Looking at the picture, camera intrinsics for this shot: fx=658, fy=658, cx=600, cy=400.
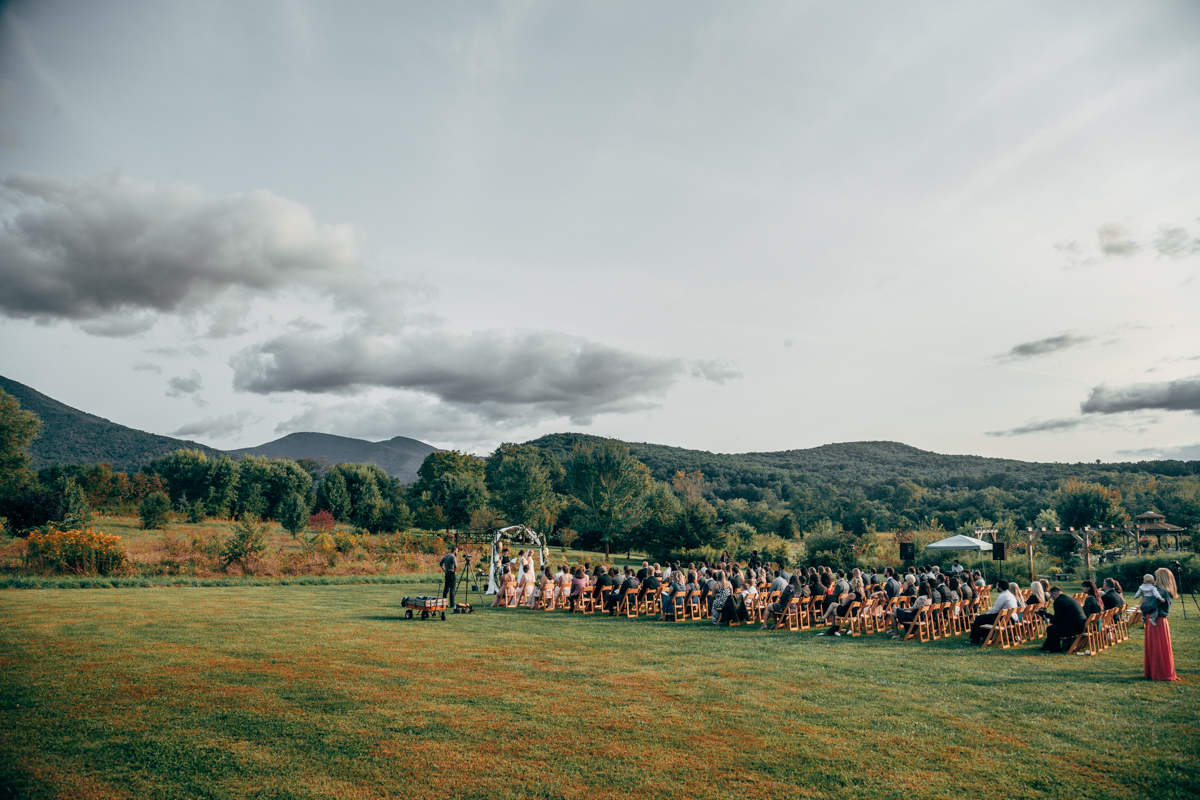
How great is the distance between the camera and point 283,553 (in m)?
28.4

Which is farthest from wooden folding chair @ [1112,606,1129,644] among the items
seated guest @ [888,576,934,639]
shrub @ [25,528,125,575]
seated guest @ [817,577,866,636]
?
shrub @ [25,528,125,575]

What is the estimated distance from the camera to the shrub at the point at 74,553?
2228 cm

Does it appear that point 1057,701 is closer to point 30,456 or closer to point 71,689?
point 71,689

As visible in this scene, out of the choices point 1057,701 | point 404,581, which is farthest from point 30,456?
point 1057,701

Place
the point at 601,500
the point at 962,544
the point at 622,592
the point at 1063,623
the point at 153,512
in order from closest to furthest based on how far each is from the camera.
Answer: the point at 1063,623 → the point at 622,592 → the point at 962,544 → the point at 153,512 → the point at 601,500

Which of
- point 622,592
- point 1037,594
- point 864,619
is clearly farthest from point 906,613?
point 622,592

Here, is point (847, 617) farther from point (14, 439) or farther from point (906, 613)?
point (14, 439)

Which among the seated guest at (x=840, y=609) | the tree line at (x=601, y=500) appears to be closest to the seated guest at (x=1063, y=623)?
the seated guest at (x=840, y=609)

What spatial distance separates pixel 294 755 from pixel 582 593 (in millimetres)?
12757

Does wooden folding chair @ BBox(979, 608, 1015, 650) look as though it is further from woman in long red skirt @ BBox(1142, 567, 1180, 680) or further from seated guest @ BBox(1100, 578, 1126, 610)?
woman in long red skirt @ BBox(1142, 567, 1180, 680)

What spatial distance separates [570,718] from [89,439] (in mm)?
110943

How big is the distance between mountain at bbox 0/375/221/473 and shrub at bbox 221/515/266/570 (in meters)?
71.2

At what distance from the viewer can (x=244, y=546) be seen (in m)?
25.9

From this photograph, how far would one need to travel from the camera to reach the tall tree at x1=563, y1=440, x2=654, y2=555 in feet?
176
